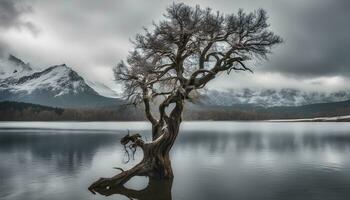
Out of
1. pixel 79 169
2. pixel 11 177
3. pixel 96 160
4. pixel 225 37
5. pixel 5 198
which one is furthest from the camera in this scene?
pixel 96 160

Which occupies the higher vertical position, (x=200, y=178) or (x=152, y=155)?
(x=152, y=155)

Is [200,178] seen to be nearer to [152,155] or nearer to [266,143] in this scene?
[152,155]

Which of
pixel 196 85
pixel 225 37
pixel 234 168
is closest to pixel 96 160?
pixel 234 168

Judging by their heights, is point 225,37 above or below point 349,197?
above

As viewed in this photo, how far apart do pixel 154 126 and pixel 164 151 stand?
2300mm

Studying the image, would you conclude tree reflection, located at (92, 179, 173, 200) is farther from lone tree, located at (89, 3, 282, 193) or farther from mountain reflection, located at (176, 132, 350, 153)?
mountain reflection, located at (176, 132, 350, 153)

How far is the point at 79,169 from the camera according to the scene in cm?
3647

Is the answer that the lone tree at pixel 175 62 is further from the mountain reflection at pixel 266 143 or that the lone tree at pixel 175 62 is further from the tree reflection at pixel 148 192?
the mountain reflection at pixel 266 143

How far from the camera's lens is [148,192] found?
2494 centimetres

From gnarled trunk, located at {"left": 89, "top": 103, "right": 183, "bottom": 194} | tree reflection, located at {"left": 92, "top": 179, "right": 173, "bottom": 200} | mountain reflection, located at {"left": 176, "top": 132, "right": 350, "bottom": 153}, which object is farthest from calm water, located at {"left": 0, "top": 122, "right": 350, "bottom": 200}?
mountain reflection, located at {"left": 176, "top": 132, "right": 350, "bottom": 153}

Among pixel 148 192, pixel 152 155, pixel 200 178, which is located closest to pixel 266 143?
pixel 200 178

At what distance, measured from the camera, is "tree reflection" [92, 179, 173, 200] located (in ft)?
77.6

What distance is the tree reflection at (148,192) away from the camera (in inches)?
931

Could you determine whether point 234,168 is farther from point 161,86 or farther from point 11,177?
point 11,177
